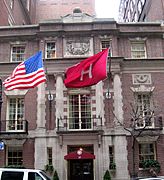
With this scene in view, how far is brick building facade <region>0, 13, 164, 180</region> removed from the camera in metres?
24.3

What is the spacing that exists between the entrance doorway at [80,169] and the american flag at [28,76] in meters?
9.10

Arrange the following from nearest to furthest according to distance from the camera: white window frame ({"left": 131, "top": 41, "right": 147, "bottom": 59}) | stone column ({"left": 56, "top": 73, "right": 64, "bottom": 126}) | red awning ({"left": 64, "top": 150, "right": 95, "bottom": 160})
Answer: red awning ({"left": 64, "top": 150, "right": 95, "bottom": 160}), stone column ({"left": 56, "top": 73, "right": 64, "bottom": 126}), white window frame ({"left": 131, "top": 41, "right": 147, "bottom": 59})

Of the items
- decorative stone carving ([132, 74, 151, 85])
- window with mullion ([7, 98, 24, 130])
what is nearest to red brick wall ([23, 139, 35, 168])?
window with mullion ([7, 98, 24, 130])

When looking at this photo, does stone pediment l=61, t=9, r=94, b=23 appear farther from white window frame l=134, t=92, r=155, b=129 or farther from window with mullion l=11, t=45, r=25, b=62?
white window frame l=134, t=92, r=155, b=129

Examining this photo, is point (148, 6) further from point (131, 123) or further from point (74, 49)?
point (131, 123)

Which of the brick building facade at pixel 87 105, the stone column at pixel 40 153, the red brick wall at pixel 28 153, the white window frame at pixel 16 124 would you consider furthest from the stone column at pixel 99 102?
the white window frame at pixel 16 124

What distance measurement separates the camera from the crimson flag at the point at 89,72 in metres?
16.9

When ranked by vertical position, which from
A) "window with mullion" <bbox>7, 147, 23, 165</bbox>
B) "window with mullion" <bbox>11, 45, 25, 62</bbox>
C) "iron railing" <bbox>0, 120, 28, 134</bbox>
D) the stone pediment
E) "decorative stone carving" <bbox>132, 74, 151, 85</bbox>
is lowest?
"window with mullion" <bbox>7, 147, 23, 165</bbox>

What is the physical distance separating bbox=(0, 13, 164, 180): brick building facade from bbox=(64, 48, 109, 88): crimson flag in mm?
7471

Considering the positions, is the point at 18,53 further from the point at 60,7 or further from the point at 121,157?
the point at 60,7

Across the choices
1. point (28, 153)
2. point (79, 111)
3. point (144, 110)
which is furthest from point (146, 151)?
point (28, 153)

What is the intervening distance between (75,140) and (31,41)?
29.3 feet

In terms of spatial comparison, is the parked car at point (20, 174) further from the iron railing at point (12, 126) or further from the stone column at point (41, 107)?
the iron railing at point (12, 126)

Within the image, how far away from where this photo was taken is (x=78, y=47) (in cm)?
2689
